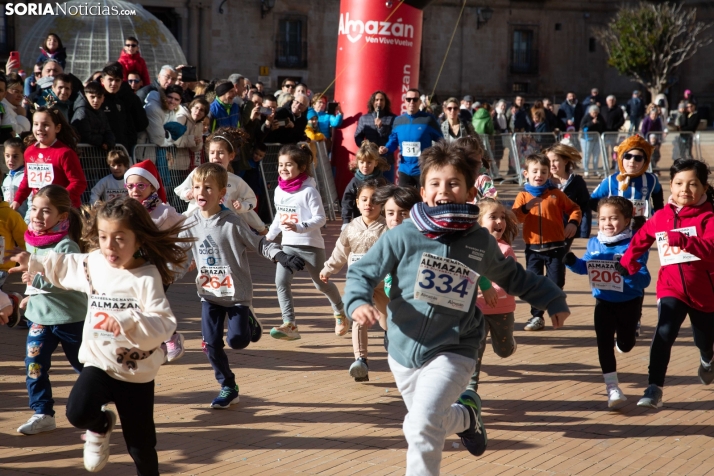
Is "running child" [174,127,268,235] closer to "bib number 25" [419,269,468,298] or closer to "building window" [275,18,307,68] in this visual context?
"bib number 25" [419,269,468,298]

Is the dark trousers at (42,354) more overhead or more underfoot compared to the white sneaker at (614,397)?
more overhead

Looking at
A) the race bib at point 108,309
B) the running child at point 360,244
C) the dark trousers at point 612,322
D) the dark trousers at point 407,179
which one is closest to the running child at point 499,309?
the dark trousers at point 612,322

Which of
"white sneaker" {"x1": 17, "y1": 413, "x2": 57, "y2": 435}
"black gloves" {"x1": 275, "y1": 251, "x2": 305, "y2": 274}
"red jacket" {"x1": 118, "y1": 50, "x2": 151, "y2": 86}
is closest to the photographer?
Result: "white sneaker" {"x1": 17, "y1": 413, "x2": 57, "y2": 435}

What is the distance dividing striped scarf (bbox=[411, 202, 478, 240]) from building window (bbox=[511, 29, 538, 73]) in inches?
1705

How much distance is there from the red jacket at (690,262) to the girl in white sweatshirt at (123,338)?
125 inches

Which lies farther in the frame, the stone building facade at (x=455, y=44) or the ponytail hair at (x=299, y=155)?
the stone building facade at (x=455, y=44)

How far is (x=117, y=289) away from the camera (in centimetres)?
455

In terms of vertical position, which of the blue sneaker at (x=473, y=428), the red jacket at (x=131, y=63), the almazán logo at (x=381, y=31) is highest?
the almazán logo at (x=381, y=31)

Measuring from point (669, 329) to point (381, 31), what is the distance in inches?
420

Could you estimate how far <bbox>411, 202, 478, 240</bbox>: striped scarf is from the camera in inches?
172

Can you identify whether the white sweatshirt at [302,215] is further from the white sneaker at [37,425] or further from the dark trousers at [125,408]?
the dark trousers at [125,408]

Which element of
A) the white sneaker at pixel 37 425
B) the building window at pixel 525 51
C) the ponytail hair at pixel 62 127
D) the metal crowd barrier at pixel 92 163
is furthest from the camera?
the building window at pixel 525 51

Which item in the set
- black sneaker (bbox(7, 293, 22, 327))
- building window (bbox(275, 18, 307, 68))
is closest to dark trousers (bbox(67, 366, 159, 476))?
black sneaker (bbox(7, 293, 22, 327))

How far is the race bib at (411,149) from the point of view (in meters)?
12.5
